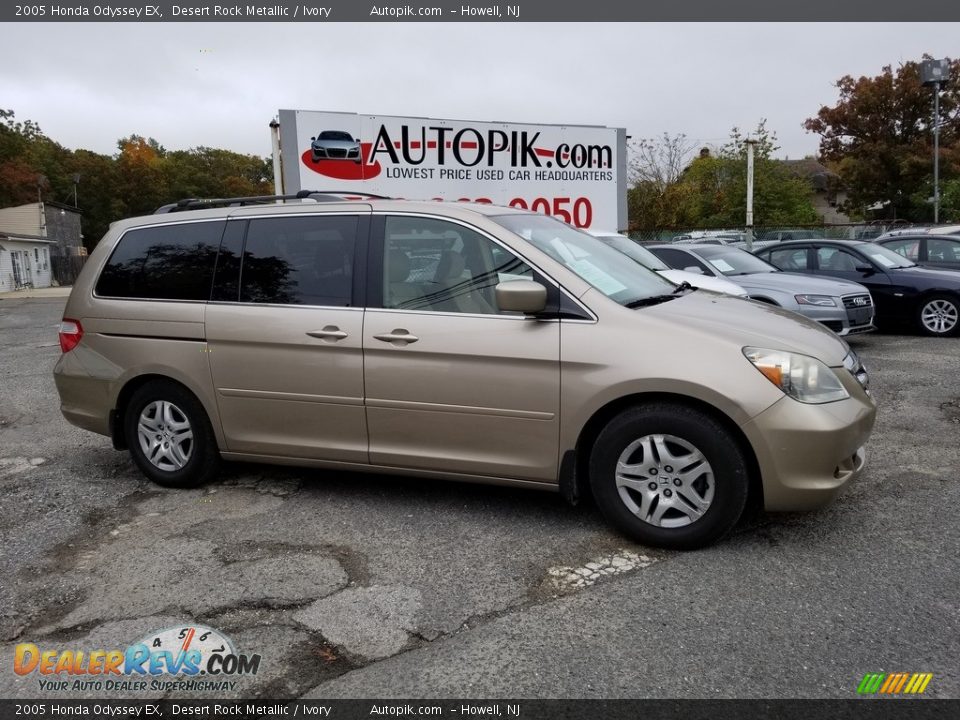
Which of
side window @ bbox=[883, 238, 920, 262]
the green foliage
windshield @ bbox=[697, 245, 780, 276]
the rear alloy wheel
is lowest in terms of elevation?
the rear alloy wheel

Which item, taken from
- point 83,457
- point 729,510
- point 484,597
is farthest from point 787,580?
point 83,457

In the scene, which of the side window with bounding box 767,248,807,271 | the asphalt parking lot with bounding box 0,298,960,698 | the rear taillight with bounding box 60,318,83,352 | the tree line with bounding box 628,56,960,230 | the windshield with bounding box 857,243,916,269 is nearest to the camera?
the asphalt parking lot with bounding box 0,298,960,698

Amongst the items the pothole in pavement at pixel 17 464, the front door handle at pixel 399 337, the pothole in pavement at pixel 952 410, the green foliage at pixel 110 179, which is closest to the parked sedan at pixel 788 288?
the pothole in pavement at pixel 952 410

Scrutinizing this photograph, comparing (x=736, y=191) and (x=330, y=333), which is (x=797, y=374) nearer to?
(x=330, y=333)

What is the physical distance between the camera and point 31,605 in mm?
3479

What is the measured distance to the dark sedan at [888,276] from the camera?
35.6ft

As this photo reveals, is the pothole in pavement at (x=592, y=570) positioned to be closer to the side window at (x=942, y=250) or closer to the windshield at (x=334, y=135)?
the windshield at (x=334, y=135)

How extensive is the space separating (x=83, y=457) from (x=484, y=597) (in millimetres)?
3883

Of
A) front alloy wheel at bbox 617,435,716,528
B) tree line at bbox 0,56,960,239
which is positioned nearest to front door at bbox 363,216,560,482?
front alloy wheel at bbox 617,435,716,528

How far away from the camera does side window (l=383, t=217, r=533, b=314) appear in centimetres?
416

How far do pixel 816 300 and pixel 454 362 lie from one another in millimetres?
6663

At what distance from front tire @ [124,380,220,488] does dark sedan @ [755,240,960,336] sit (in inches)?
371

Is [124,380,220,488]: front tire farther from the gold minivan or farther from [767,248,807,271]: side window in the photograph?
[767,248,807,271]: side window

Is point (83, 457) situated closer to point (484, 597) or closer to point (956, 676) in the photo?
point (484, 597)
